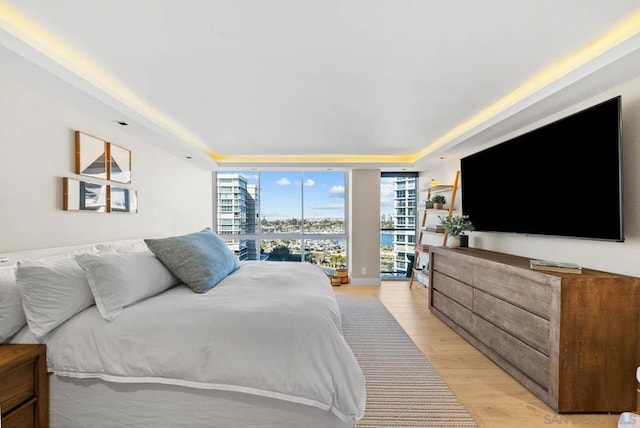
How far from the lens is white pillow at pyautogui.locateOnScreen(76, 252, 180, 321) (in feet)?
5.55

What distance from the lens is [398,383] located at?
7.50 ft

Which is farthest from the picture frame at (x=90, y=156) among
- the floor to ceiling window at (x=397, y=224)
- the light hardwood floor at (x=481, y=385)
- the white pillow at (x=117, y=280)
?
the floor to ceiling window at (x=397, y=224)

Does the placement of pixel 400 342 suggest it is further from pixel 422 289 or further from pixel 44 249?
pixel 44 249

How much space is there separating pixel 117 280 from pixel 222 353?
0.80 m

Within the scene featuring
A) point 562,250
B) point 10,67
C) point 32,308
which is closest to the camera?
point 32,308

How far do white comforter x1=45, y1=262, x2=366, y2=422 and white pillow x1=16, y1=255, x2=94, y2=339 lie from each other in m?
0.06

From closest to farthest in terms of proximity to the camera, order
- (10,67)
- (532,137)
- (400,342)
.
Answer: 1. (10,67)
2. (532,137)
3. (400,342)

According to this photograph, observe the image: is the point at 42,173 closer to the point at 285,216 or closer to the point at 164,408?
the point at 164,408

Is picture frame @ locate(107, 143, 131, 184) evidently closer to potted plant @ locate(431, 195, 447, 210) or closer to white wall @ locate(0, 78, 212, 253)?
white wall @ locate(0, 78, 212, 253)

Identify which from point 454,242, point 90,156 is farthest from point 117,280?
point 454,242

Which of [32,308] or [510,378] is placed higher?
[32,308]

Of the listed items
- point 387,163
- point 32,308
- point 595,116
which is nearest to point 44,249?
point 32,308

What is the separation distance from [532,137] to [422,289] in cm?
323

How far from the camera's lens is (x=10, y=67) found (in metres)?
1.84
